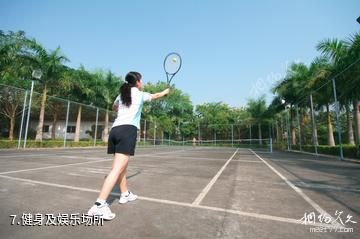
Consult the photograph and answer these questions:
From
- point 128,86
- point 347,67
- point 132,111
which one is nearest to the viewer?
point 132,111

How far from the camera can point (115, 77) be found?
121 ft

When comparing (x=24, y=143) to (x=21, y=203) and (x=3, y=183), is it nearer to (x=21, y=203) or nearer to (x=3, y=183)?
A: (x=3, y=183)

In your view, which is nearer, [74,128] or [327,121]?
[327,121]

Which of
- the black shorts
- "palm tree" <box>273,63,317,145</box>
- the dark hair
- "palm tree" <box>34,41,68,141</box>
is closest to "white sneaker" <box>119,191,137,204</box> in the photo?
the black shorts

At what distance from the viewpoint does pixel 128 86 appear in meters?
3.77

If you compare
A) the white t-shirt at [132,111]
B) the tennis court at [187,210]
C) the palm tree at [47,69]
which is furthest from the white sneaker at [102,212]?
the palm tree at [47,69]

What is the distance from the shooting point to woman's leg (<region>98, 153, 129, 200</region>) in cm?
308

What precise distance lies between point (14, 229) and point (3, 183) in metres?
2.84

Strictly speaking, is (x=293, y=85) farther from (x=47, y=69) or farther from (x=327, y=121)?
(x=47, y=69)

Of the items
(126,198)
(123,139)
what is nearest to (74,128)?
(126,198)

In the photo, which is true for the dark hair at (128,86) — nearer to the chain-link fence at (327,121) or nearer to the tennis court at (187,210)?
the tennis court at (187,210)

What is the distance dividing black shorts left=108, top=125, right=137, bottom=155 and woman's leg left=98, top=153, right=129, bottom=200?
0.09 m

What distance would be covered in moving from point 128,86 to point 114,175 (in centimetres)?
137

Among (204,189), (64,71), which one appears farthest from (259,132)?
(204,189)
